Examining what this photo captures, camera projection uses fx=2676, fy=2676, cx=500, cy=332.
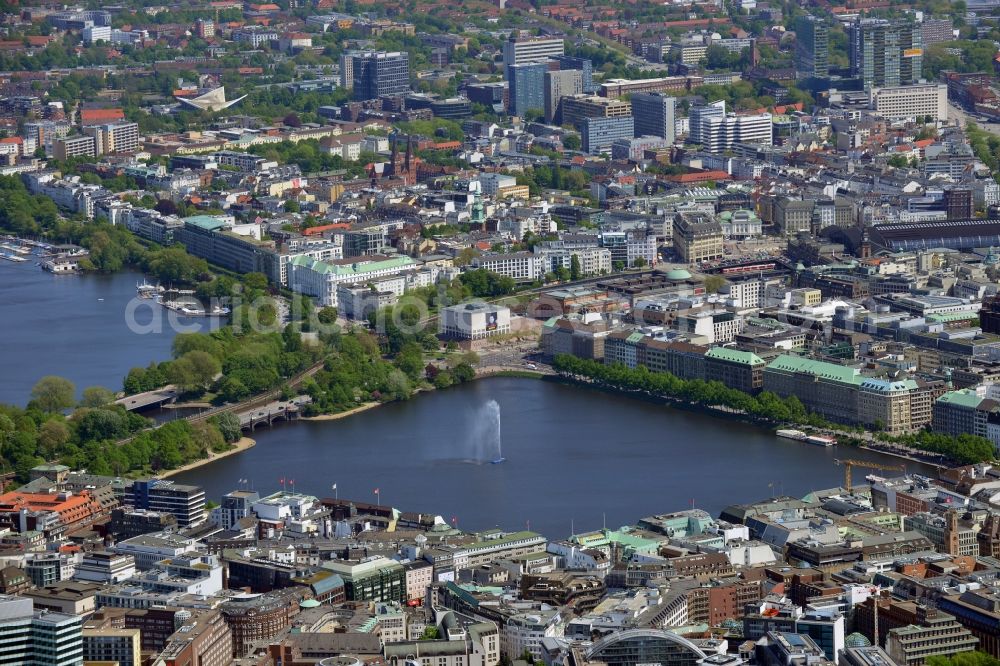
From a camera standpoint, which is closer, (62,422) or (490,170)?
(62,422)

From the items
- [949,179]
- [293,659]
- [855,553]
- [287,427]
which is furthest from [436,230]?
[293,659]

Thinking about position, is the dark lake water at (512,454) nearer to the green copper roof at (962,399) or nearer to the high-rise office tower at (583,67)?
the green copper roof at (962,399)

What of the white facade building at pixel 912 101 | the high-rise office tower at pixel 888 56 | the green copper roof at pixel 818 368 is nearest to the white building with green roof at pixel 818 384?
the green copper roof at pixel 818 368

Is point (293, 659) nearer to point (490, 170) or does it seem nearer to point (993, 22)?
point (490, 170)

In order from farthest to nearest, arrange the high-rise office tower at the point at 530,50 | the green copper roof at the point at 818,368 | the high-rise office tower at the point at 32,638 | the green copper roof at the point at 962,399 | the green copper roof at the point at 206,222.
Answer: the high-rise office tower at the point at 530,50, the green copper roof at the point at 206,222, the green copper roof at the point at 818,368, the green copper roof at the point at 962,399, the high-rise office tower at the point at 32,638

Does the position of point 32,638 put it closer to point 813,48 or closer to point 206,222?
point 206,222

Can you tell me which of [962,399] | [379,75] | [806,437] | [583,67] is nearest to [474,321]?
[806,437]
